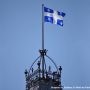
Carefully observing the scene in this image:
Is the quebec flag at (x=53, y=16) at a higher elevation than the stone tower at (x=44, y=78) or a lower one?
higher

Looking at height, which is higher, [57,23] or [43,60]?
[57,23]

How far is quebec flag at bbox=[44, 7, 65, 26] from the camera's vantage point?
194 ft

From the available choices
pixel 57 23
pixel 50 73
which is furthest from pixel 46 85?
pixel 57 23

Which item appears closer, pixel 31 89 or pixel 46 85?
pixel 46 85

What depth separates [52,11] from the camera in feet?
196

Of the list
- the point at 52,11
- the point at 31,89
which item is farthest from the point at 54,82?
the point at 52,11

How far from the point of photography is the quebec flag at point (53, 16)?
5919 cm

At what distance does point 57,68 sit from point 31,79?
228 inches

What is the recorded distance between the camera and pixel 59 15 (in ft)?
197

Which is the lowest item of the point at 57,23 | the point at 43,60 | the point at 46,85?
the point at 46,85

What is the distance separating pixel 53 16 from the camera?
59656mm

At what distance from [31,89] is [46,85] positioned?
8.54 meters

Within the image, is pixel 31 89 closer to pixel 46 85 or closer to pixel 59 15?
pixel 46 85

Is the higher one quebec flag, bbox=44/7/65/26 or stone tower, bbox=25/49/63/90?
quebec flag, bbox=44/7/65/26
